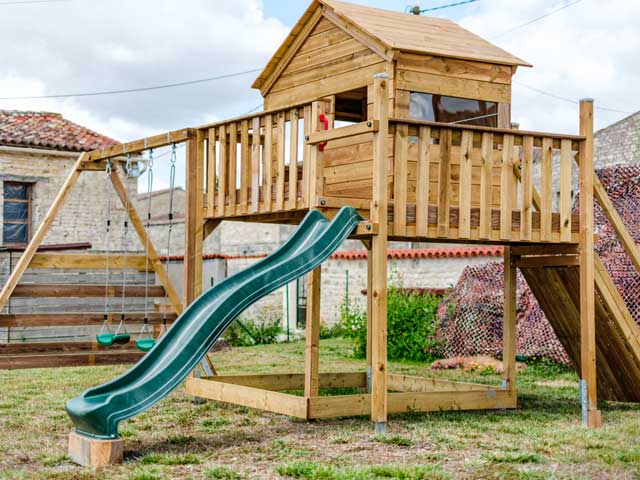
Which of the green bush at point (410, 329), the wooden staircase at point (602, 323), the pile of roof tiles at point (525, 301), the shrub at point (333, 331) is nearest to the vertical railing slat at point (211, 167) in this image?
the wooden staircase at point (602, 323)

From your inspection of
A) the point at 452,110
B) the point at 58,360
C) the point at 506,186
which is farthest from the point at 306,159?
the point at 58,360

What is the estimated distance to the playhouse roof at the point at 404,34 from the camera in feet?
31.8

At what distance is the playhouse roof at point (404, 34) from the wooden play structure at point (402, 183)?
3 centimetres

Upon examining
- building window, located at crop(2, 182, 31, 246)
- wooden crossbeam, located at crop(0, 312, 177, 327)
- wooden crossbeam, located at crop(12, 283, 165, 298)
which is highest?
building window, located at crop(2, 182, 31, 246)

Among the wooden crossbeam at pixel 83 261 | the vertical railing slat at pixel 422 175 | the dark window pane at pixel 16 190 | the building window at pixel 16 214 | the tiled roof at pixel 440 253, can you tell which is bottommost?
the wooden crossbeam at pixel 83 261

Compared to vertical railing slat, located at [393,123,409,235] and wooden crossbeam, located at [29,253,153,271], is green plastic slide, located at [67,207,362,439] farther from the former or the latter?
wooden crossbeam, located at [29,253,153,271]

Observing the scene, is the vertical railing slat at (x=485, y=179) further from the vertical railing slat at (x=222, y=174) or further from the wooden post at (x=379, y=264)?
the vertical railing slat at (x=222, y=174)

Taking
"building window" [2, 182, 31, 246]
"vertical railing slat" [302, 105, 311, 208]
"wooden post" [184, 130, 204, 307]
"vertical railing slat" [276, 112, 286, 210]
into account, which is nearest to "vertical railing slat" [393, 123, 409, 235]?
"vertical railing slat" [302, 105, 311, 208]

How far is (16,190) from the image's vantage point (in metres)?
25.7

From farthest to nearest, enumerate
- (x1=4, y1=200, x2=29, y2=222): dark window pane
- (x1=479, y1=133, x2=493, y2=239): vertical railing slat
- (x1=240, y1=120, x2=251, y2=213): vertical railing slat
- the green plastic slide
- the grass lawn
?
(x1=4, y1=200, x2=29, y2=222): dark window pane → (x1=240, y1=120, x2=251, y2=213): vertical railing slat → (x1=479, y1=133, x2=493, y2=239): vertical railing slat → the green plastic slide → the grass lawn

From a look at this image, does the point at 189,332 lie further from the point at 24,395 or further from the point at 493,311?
the point at 493,311

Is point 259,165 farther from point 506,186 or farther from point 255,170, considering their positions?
point 506,186

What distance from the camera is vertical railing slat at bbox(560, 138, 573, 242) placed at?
872 cm

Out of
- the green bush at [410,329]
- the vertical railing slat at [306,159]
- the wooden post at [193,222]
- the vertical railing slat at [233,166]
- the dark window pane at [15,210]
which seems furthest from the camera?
the dark window pane at [15,210]
